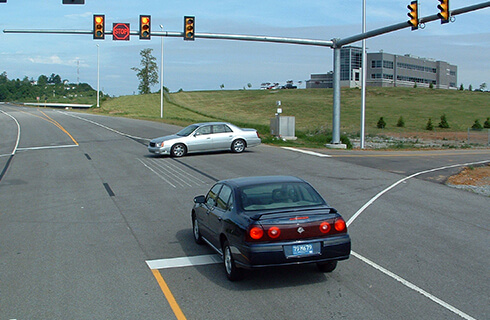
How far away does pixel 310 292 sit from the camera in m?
7.04

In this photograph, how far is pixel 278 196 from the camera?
7.98 m

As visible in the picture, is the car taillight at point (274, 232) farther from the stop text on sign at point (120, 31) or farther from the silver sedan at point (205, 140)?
the stop text on sign at point (120, 31)

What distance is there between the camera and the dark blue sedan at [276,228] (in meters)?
7.03

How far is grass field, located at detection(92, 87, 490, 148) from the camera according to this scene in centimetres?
6750

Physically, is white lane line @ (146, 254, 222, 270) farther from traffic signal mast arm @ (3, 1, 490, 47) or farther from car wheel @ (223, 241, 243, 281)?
traffic signal mast arm @ (3, 1, 490, 47)

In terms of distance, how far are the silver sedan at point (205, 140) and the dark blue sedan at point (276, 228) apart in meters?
16.2

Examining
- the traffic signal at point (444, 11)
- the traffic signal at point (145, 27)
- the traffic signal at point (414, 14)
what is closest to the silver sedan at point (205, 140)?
the traffic signal at point (145, 27)

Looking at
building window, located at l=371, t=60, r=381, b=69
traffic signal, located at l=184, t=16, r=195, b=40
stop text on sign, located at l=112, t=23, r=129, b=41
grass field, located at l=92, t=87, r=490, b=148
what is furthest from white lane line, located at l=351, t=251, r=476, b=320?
building window, located at l=371, t=60, r=381, b=69

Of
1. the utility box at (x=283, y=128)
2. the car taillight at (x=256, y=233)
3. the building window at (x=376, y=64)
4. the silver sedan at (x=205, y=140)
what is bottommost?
the car taillight at (x=256, y=233)

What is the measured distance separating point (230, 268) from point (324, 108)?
248 feet

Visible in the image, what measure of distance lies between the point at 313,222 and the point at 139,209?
7.03 metres

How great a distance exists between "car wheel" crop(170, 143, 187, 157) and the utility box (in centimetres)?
1198

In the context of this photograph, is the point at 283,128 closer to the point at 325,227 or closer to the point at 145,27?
the point at 145,27

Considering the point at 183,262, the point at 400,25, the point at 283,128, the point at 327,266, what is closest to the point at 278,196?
the point at 327,266
